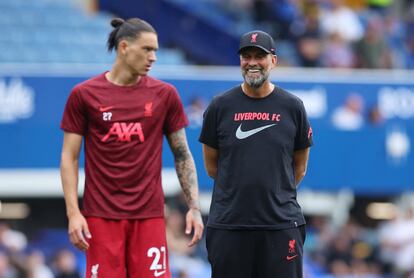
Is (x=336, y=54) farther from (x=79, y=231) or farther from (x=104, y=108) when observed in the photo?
(x=79, y=231)

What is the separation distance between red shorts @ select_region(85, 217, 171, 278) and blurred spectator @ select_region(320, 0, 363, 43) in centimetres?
1286

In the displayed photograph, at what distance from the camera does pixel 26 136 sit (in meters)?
15.9

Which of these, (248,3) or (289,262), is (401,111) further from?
(289,262)

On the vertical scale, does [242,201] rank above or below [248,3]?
below

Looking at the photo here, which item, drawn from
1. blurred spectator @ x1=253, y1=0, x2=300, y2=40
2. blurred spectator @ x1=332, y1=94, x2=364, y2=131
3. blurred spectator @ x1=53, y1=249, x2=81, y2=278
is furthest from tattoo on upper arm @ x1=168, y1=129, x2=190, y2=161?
blurred spectator @ x1=253, y1=0, x2=300, y2=40

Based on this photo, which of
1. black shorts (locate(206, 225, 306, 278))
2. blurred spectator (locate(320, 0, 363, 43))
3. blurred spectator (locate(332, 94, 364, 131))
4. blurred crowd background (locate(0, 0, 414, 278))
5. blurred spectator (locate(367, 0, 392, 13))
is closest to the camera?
black shorts (locate(206, 225, 306, 278))

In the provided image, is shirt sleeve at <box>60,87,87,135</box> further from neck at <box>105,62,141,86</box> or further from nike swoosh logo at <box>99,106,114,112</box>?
neck at <box>105,62,141,86</box>

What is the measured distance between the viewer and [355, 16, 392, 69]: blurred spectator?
19.8 metres

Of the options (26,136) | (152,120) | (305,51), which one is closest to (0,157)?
(26,136)

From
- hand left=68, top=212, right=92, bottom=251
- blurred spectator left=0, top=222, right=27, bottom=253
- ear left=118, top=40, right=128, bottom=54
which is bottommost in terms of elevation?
hand left=68, top=212, right=92, bottom=251

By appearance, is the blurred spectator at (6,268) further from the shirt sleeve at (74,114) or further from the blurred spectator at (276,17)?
the blurred spectator at (276,17)

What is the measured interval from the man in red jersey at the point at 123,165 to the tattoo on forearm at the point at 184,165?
13 cm

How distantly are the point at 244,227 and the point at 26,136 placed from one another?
8.90 metres

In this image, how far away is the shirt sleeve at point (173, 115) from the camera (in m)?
7.89
